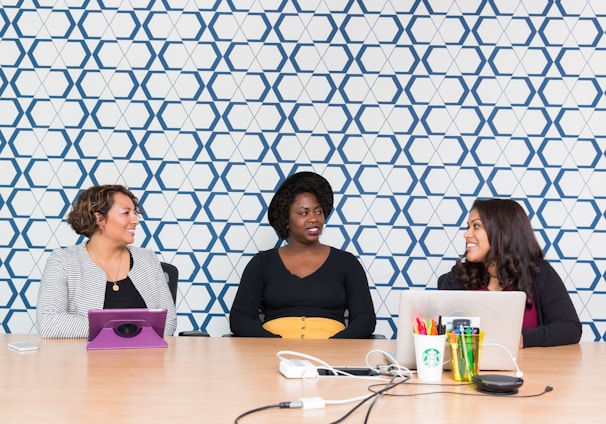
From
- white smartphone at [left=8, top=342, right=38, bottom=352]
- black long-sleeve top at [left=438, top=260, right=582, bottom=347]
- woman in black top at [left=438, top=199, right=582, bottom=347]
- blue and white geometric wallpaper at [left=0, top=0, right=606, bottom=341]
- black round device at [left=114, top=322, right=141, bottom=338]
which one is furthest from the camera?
blue and white geometric wallpaper at [left=0, top=0, right=606, bottom=341]

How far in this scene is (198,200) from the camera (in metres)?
4.17

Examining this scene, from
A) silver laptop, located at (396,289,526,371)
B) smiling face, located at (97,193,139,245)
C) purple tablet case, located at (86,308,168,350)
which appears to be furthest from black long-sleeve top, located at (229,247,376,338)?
silver laptop, located at (396,289,526,371)

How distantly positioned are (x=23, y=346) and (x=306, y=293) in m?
1.55

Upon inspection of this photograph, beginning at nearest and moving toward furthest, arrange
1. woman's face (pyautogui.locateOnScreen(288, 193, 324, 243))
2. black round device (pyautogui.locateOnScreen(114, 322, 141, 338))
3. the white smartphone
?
the white smartphone < black round device (pyautogui.locateOnScreen(114, 322, 141, 338)) < woman's face (pyautogui.locateOnScreen(288, 193, 324, 243))

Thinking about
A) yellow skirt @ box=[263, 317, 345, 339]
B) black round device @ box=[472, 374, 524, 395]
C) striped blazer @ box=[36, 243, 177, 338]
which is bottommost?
yellow skirt @ box=[263, 317, 345, 339]

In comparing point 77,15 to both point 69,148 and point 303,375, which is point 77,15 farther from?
point 303,375

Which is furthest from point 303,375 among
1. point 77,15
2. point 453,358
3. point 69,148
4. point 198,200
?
point 77,15

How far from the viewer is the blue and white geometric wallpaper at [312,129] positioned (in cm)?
414

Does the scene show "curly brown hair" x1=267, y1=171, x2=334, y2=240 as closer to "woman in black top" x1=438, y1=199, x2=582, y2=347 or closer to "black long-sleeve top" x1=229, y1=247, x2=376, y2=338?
"black long-sleeve top" x1=229, y1=247, x2=376, y2=338

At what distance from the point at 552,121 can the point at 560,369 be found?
221 cm

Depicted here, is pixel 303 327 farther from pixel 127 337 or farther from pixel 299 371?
pixel 299 371

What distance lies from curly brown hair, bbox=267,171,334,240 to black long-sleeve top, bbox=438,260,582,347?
91 cm

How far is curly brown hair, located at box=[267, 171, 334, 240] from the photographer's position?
387cm

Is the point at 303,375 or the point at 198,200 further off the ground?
the point at 198,200
